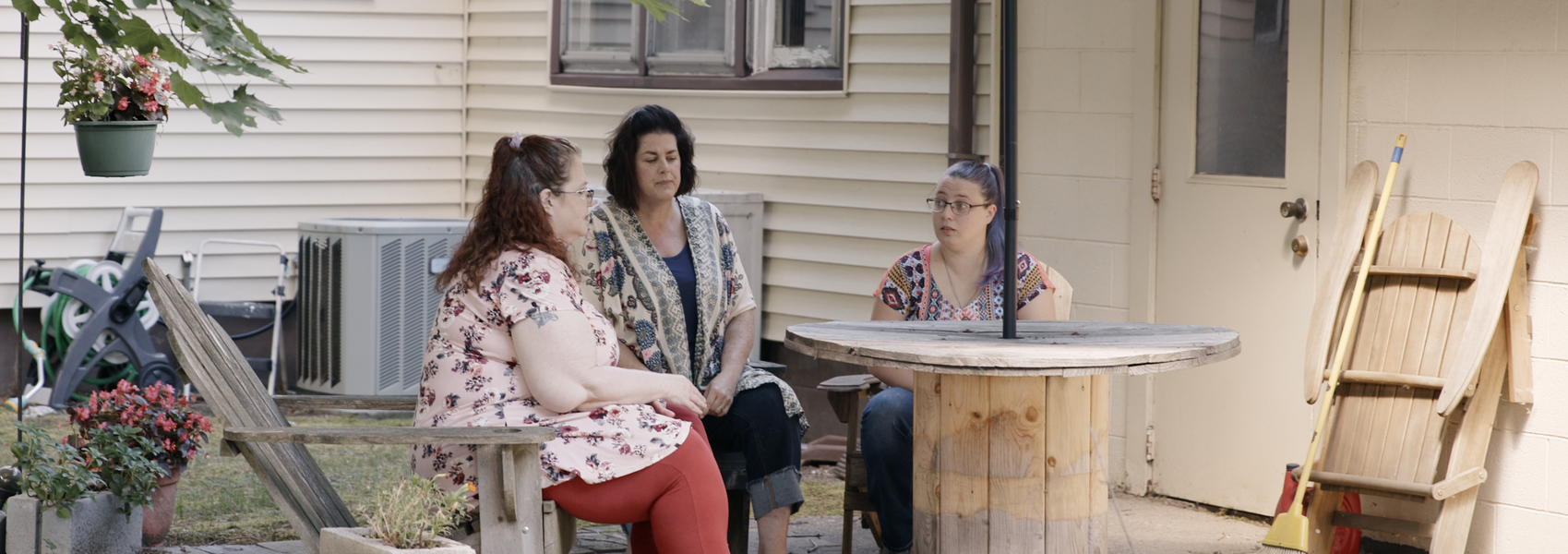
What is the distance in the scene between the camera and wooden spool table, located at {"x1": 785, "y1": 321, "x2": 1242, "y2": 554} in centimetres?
331

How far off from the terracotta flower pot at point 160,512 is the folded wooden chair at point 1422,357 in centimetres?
311

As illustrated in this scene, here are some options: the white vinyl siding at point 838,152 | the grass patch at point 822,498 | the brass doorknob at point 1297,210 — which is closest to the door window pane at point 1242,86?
the brass doorknob at point 1297,210

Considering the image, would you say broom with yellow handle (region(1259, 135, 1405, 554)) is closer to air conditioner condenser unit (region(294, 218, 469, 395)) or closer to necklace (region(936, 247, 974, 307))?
necklace (region(936, 247, 974, 307))

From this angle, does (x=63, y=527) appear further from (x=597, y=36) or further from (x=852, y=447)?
(x=597, y=36)

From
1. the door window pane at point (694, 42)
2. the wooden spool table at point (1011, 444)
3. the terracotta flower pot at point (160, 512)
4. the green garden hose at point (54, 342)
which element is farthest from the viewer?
the green garden hose at point (54, 342)

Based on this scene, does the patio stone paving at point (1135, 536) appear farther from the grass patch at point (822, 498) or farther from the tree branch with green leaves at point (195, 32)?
the tree branch with green leaves at point (195, 32)

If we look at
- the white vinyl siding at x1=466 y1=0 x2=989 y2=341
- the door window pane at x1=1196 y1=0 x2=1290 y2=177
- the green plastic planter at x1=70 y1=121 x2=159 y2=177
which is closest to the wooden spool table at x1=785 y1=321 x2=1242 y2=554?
the door window pane at x1=1196 y1=0 x2=1290 y2=177

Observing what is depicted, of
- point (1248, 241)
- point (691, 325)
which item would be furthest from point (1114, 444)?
point (691, 325)

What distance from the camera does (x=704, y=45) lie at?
6.92 meters

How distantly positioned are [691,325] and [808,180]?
8.34ft

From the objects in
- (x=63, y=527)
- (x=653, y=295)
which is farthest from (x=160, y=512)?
(x=653, y=295)

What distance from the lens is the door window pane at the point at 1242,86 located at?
4707mm

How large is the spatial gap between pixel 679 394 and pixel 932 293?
0.92 metres

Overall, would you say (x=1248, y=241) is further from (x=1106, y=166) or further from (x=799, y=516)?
(x=799, y=516)
